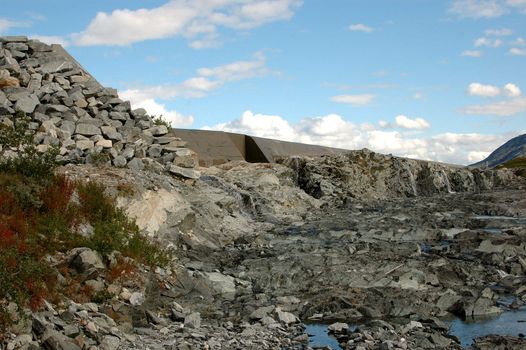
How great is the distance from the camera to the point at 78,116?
74.5 feet

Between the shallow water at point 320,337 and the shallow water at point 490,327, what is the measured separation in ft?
7.97

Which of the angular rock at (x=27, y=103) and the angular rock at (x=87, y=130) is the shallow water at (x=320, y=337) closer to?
the angular rock at (x=87, y=130)

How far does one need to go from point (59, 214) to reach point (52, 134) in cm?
763

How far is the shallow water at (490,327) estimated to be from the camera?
36.2ft

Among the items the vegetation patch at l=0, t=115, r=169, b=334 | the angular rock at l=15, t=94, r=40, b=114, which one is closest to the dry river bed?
the vegetation patch at l=0, t=115, r=169, b=334

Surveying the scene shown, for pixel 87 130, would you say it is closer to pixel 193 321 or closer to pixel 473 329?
pixel 193 321

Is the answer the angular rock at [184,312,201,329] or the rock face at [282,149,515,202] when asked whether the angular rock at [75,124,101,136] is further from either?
the rock face at [282,149,515,202]

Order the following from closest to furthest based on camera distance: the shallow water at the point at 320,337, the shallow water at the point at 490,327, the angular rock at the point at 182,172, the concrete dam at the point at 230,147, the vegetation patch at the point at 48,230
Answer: the shallow water at the point at 320,337 < the vegetation patch at the point at 48,230 < the shallow water at the point at 490,327 < the angular rock at the point at 182,172 < the concrete dam at the point at 230,147

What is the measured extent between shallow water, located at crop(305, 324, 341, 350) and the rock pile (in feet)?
35.0

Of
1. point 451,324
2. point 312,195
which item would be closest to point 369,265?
point 451,324

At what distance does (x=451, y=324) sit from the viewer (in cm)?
1177

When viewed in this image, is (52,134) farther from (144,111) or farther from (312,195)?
(312,195)

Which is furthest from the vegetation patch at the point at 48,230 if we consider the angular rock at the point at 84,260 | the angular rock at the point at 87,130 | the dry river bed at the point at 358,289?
the angular rock at the point at 87,130

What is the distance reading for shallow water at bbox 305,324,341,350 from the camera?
34.0 ft
